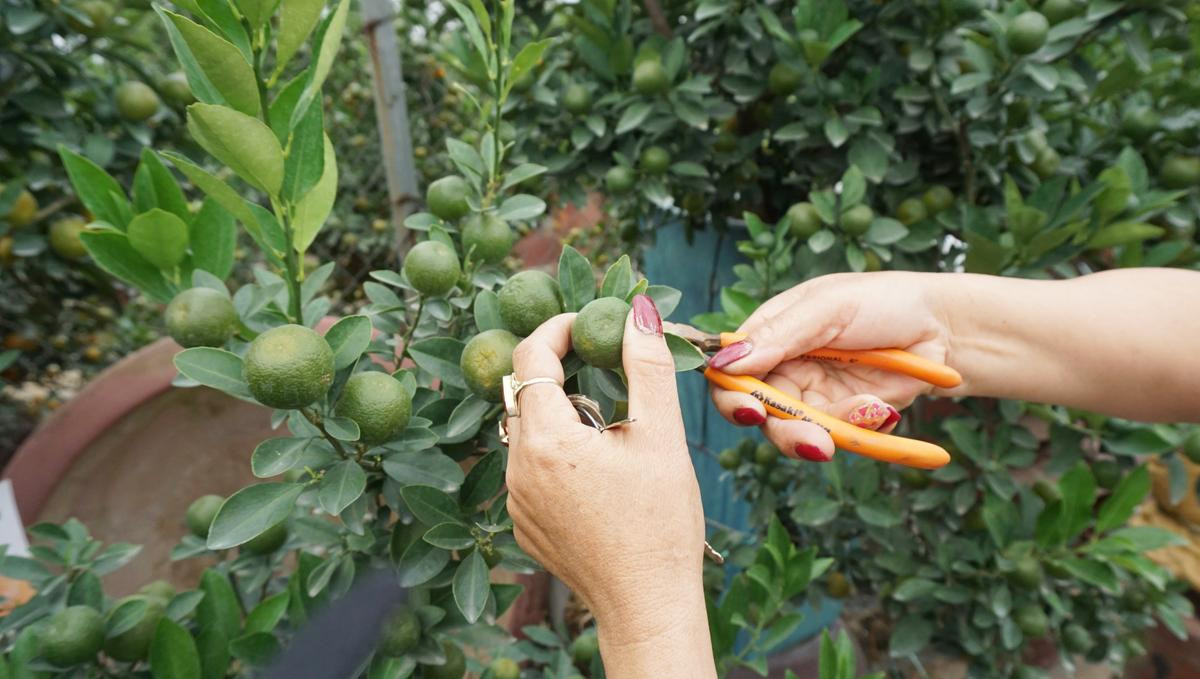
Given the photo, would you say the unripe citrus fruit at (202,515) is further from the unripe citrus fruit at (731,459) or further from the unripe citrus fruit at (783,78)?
the unripe citrus fruit at (783,78)

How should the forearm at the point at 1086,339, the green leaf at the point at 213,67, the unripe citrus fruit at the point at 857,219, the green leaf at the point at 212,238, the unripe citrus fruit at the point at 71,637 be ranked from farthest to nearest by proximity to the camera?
the unripe citrus fruit at the point at 857,219 < the forearm at the point at 1086,339 < the green leaf at the point at 212,238 < the unripe citrus fruit at the point at 71,637 < the green leaf at the point at 213,67

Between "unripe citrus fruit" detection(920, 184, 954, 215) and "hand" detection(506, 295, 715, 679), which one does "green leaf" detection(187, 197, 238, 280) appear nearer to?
"hand" detection(506, 295, 715, 679)

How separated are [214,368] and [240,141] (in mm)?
199

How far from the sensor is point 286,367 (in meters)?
0.56

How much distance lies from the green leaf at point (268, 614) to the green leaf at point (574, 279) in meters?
0.46

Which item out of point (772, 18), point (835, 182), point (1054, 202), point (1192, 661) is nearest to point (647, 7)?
point (772, 18)

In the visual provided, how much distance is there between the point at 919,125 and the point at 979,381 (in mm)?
484

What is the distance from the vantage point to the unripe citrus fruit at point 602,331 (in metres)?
0.60

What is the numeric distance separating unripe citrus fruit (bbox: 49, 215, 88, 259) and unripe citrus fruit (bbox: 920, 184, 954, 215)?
156 centimetres

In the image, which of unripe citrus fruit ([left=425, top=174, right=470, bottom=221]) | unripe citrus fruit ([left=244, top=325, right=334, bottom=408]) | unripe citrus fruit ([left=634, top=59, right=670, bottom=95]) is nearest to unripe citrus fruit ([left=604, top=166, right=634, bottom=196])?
unripe citrus fruit ([left=634, top=59, right=670, bottom=95])

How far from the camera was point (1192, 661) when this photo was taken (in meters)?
1.69

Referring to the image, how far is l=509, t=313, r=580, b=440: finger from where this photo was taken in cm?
57

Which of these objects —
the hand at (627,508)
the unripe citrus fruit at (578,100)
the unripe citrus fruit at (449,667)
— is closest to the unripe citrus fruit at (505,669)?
the unripe citrus fruit at (449,667)

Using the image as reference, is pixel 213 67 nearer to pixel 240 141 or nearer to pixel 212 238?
pixel 240 141
